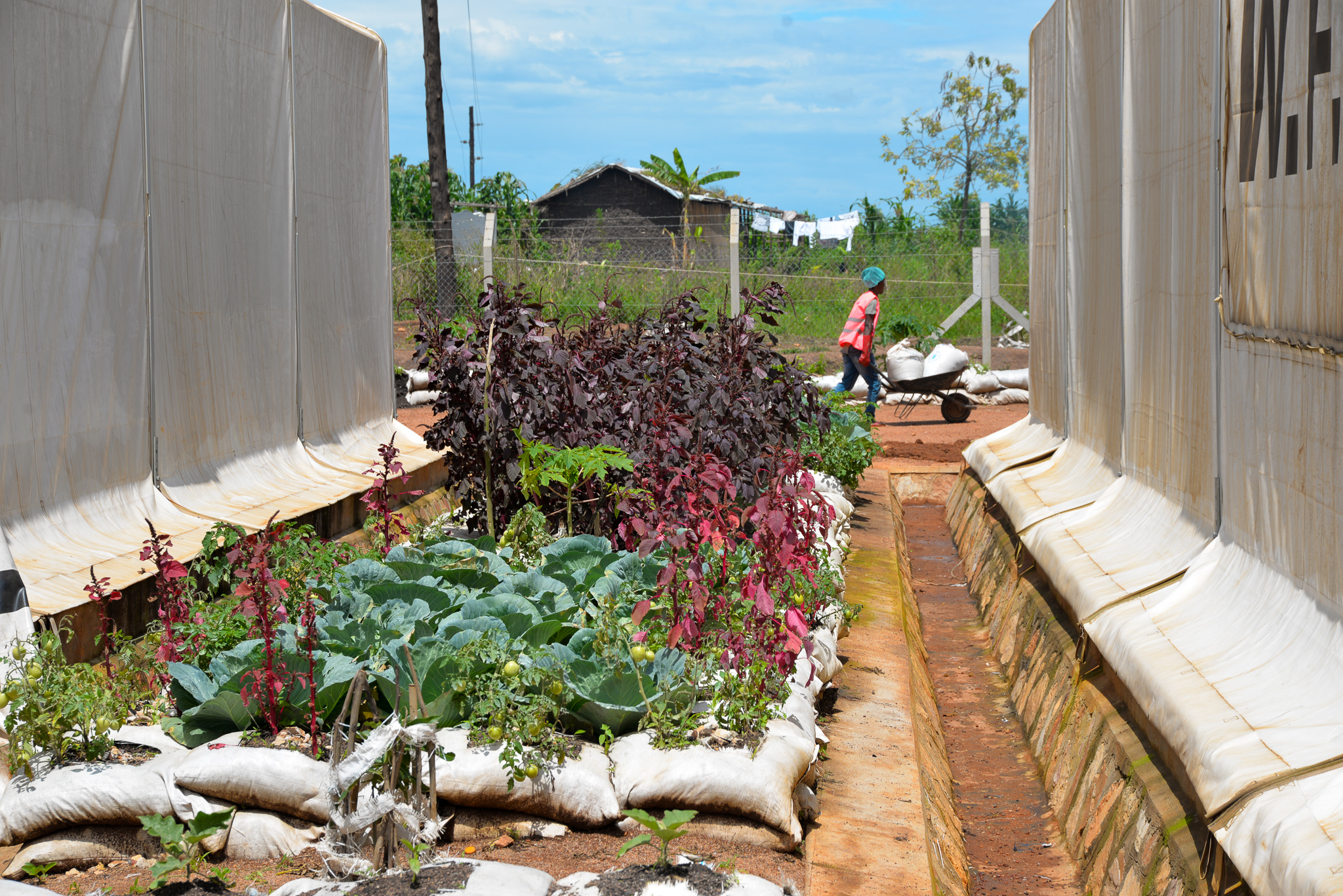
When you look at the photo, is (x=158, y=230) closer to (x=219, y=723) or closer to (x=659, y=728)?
(x=219, y=723)

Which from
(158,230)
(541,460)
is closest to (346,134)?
(158,230)

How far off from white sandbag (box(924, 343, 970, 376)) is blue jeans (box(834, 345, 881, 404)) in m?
1.44

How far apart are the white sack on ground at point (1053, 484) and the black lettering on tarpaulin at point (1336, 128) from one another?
282 centimetres

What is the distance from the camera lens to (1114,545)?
15.3 feet

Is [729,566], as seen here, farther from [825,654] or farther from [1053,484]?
[1053,484]

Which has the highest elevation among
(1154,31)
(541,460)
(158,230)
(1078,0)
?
(1078,0)

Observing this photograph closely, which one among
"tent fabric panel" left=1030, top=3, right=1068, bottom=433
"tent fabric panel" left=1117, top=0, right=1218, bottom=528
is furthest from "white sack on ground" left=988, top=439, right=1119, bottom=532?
"tent fabric panel" left=1117, top=0, right=1218, bottom=528

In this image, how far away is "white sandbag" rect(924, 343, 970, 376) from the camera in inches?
507

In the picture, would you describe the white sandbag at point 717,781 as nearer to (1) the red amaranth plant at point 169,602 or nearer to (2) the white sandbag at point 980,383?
(1) the red amaranth plant at point 169,602

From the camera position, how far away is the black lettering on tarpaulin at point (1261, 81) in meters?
3.19

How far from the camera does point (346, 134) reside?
28.1ft

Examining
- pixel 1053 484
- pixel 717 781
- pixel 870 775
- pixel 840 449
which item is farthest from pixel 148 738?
pixel 840 449

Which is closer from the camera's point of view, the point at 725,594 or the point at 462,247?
the point at 725,594

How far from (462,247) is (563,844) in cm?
2495
